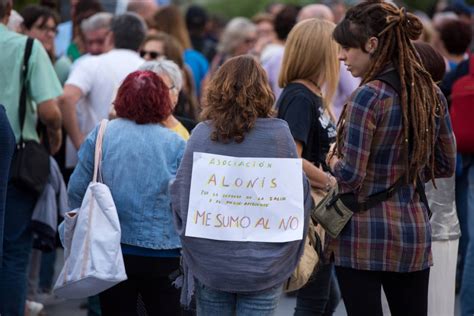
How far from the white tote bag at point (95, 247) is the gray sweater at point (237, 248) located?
0.55 metres

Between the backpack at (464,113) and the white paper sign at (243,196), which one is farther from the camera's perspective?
the backpack at (464,113)

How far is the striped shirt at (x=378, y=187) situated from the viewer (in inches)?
178

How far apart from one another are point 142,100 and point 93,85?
238cm

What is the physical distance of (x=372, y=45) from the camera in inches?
184

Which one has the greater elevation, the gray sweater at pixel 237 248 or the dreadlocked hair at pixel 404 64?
the dreadlocked hair at pixel 404 64

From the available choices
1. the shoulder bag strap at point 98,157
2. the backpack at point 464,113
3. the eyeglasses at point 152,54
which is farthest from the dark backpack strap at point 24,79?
the backpack at point 464,113

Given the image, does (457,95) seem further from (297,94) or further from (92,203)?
(92,203)

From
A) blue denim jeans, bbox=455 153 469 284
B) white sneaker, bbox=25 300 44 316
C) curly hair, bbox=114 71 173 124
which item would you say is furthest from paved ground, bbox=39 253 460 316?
curly hair, bbox=114 71 173 124

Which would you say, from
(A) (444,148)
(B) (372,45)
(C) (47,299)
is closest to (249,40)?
(C) (47,299)

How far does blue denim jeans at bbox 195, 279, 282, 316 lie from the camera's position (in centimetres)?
460

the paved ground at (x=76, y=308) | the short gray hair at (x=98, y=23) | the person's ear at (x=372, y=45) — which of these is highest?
the person's ear at (x=372, y=45)

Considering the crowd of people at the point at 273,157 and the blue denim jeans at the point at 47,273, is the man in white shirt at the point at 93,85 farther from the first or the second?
the blue denim jeans at the point at 47,273

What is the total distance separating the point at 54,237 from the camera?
690 cm

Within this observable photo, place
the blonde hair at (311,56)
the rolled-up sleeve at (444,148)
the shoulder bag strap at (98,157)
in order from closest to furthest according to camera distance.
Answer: the rolled-up sleeve at (444,148) < the shoulder bag strap at (98,157) < the blonde hair at (311,56)
